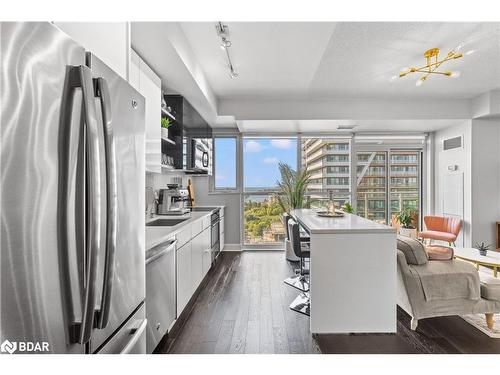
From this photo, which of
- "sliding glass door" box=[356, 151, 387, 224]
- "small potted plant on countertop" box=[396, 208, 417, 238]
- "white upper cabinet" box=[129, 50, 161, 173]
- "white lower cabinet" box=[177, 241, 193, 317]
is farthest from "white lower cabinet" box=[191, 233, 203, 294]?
"small potted plant on countertop" box=[396, 208, 417, 238]

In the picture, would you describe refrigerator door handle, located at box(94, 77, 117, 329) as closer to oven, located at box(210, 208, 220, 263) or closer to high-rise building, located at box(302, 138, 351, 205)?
oven, located at box(210, 208, 220, 263)

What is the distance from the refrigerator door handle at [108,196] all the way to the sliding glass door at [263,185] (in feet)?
15.2

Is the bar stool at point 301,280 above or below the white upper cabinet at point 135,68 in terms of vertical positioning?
below

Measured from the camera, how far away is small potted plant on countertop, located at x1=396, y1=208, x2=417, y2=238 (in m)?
5.63

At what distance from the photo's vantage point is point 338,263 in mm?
2320

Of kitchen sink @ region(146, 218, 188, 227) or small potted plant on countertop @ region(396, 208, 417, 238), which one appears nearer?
kitchen sink @ region(146, 218, 188, 227)

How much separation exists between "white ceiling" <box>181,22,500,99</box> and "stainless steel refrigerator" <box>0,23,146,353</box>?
2.03m

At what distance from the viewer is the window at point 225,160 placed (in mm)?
5574

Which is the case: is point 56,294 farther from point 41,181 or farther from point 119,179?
point 119,179

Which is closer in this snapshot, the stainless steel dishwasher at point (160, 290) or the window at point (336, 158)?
the stainless steel dishwasher at point (160, 290)

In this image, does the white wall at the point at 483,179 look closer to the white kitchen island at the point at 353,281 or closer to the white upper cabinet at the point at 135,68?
the white kitchen island at the point at 353,281

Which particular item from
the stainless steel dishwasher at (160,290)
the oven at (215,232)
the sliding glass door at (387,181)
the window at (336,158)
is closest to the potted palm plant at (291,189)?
the window at (336,158)

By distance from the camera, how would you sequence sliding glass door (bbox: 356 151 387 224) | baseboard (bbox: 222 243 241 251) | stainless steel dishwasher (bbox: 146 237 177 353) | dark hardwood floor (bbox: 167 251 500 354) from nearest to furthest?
stainless steel dishwasher (bbox: 146 237 177 353) → dark hardwood floor (bbox: 167 251 500 354) → baseboard (bbox: 222 243 241 251) → sliding glass door (bbox: 356 151 387 224)

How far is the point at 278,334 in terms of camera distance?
231 centimetres
